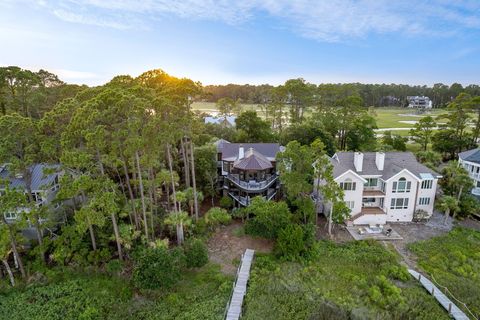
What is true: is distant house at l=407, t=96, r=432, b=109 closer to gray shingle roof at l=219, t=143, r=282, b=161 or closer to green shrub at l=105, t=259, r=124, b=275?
gray shingle roof at l=219, t=143, r=282, b=161

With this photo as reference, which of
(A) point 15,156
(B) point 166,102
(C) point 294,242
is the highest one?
(B) point 166,102

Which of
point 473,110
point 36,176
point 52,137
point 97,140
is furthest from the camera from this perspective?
point 473,110

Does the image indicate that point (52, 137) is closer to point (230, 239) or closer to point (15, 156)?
point (15, 156)

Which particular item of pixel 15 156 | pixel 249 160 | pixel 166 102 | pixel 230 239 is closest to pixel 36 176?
pixel 15 156

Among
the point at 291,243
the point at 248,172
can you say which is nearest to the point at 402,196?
the point at 291,243

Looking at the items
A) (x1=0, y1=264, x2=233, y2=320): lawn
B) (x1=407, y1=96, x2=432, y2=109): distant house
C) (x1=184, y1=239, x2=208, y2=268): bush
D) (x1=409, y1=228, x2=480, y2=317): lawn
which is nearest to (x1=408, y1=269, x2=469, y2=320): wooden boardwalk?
(x1=409, y1=228, x2=480, y2=317): lawn

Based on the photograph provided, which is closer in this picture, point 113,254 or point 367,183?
point 113,254

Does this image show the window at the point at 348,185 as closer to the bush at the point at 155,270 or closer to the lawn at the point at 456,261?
the lawn at the point at 456,261

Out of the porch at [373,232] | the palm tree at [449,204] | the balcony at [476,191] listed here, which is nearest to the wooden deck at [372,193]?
the porch at [373,232]
